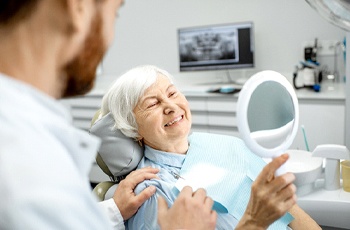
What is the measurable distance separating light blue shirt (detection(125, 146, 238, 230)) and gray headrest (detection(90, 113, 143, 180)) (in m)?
0.06

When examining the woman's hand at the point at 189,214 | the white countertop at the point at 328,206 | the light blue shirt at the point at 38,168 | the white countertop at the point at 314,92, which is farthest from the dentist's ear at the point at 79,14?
the white countertop at the point at 314,92

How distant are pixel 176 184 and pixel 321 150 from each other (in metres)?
0.60

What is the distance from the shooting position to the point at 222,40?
3.88m

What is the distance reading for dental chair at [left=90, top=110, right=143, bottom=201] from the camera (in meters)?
1.66

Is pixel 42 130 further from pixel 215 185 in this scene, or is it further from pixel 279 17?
pixel 279 17

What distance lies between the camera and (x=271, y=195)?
1.07 metres

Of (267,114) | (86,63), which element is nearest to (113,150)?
(267,114)

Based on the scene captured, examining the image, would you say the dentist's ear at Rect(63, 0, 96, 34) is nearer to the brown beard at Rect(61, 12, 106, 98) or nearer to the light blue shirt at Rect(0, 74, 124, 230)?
the brown beard at Rect(61, 12, 106, 98)

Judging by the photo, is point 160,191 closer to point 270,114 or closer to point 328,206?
point 270,114

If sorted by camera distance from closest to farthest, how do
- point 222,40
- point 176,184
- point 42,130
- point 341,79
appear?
point 42,130, point 176,184, point 341,79, point 222,40

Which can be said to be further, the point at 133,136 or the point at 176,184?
the point at 133,136

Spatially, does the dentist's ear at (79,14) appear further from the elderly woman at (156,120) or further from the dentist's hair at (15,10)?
the elderly woman at (156,120)

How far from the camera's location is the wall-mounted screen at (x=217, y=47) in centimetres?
380

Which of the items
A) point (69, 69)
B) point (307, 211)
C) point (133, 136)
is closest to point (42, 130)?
point (69, 69)
